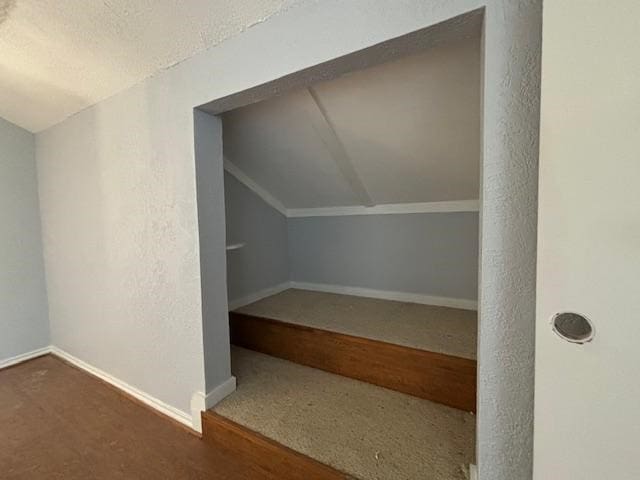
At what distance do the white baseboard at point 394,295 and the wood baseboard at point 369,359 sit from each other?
30.6 inches

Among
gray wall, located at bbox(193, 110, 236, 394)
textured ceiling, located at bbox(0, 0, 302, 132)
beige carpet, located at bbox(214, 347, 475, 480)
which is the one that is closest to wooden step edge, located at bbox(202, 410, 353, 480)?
beige carpet, located at bbox(214, 347, 475, 480)

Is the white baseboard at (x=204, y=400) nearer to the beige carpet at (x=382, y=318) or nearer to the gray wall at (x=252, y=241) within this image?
the beige carpet at (x=382, y=318)

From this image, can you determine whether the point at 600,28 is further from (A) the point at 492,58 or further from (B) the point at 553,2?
(A) the point at 492,58

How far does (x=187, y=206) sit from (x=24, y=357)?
2.21m

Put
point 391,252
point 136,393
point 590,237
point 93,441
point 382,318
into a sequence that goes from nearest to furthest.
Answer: point 590,237 < point 93,441 < point 136,393 < point 382,318 < point 391,252

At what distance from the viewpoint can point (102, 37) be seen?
1.24m

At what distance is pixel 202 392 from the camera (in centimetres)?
134

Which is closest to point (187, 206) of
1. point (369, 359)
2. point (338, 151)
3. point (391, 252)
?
point (338, 151)

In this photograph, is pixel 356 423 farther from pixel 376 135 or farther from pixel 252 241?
pixel 252 241

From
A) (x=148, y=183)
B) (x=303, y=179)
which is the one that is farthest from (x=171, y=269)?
(x=303, y=179)

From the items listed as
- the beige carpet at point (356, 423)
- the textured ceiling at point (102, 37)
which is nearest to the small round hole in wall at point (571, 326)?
the beige carpet at point (356, 423)

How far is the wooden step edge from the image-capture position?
101 cm

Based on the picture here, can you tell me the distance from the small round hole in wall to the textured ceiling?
1147 millimetres

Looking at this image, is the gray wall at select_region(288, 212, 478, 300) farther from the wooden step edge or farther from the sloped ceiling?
the wooden step edge
